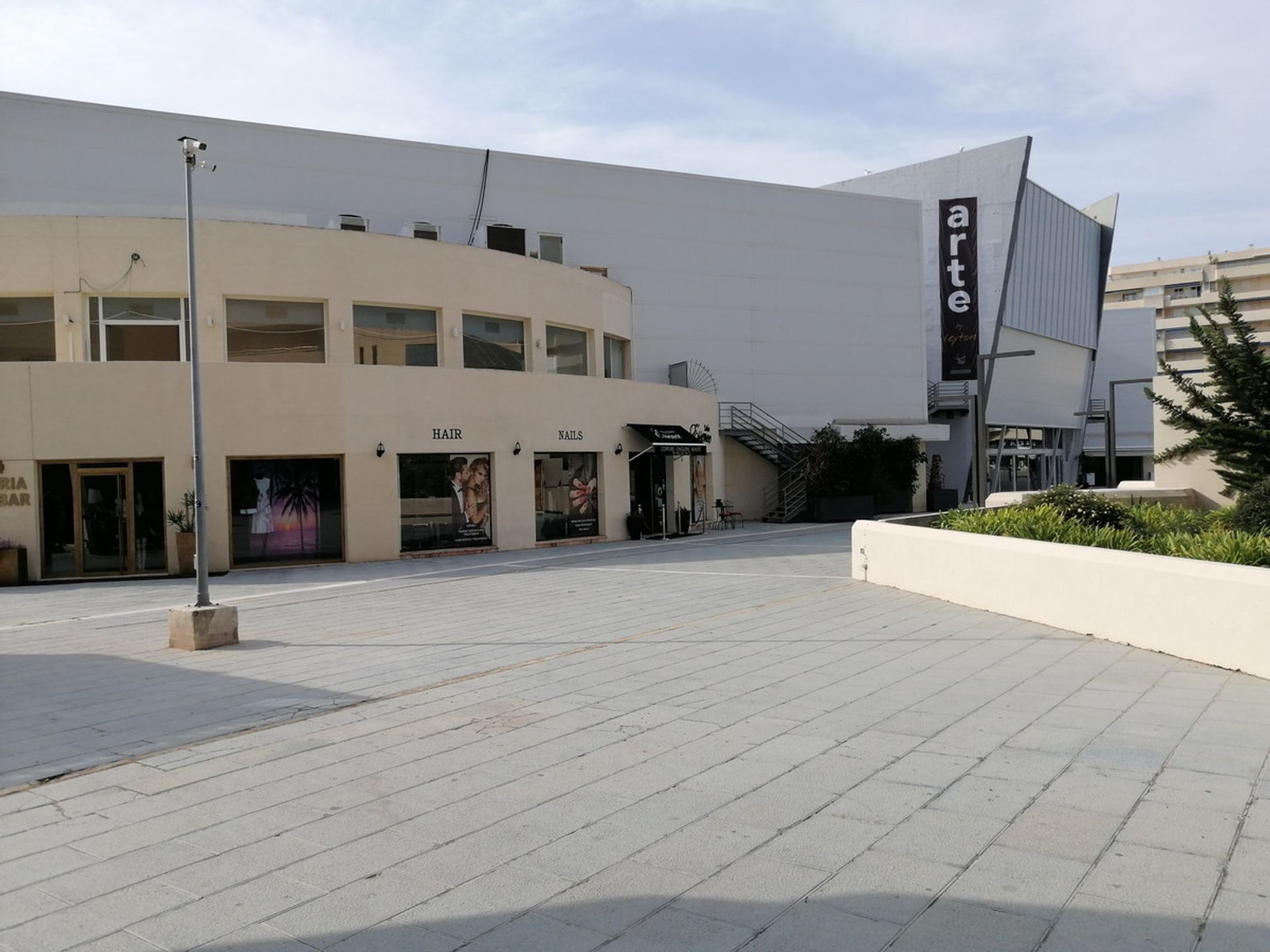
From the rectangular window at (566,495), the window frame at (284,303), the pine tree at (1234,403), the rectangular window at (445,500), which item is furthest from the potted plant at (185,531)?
the pine tree at (1234,403)

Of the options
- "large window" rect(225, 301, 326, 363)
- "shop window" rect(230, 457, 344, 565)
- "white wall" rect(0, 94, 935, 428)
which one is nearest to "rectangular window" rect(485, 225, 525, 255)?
"white wall" rect(0, 94, 935, 428)

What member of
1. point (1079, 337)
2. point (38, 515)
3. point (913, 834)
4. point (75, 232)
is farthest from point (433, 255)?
point (1079, 337)

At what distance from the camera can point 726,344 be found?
4038 cm

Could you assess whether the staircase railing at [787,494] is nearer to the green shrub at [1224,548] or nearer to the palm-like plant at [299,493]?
the palm-like plant at [299,493]

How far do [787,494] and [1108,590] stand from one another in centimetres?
2728

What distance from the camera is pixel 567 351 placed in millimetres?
28594

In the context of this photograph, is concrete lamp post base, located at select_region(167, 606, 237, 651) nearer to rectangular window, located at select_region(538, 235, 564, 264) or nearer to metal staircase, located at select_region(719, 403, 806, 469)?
rectangular window, located at select_region(538, 235, 564, 264)

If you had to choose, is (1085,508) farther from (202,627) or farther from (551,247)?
(551,247)

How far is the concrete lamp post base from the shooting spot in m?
12.0

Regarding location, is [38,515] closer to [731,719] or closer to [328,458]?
[328,458]

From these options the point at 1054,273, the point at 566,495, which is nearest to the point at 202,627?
the point at 566,495

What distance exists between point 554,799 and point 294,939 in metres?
2.01

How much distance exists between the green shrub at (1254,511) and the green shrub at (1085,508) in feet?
5.55

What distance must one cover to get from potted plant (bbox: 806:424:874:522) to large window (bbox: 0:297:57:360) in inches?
981
